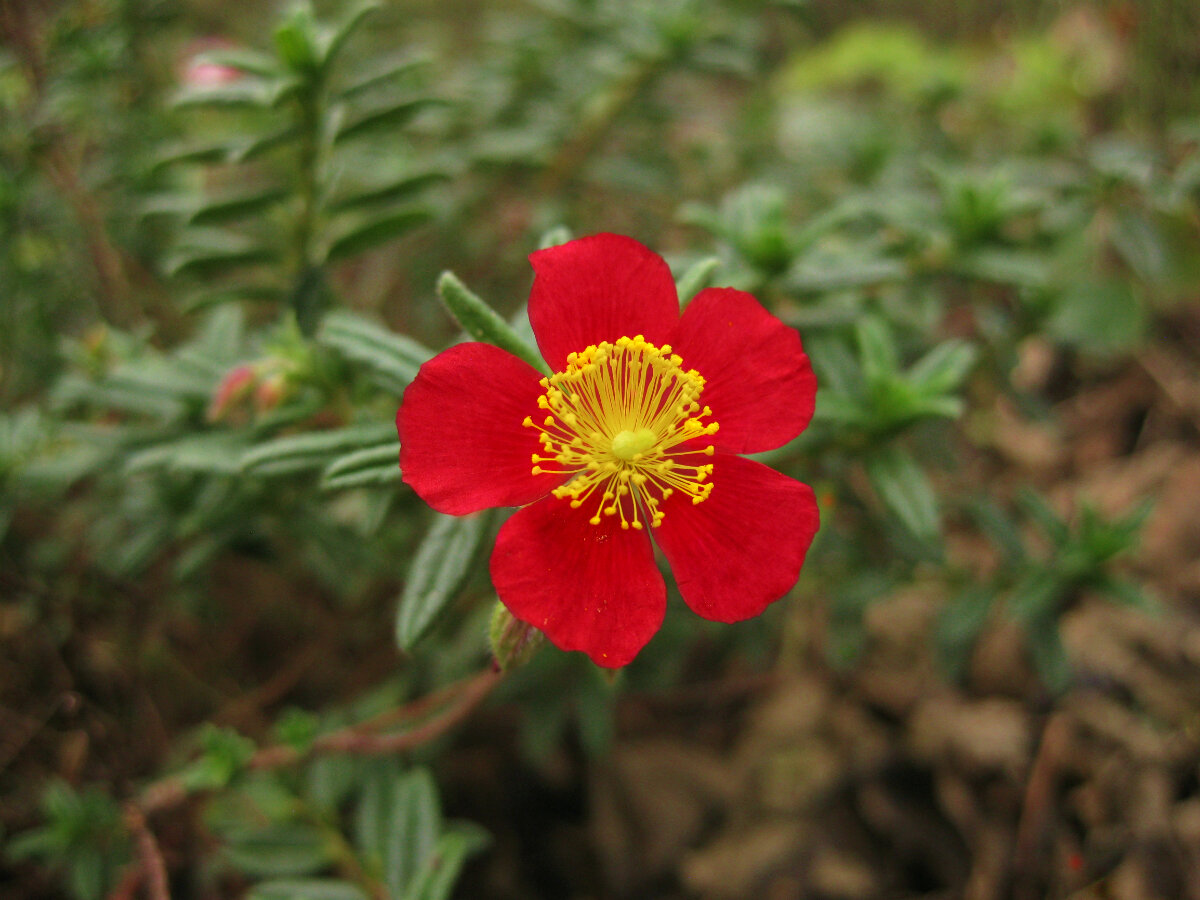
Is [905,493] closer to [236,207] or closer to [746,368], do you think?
[746,368]

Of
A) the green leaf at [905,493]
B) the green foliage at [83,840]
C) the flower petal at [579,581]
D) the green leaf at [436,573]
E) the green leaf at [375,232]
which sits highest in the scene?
the green leaf at [375,232]

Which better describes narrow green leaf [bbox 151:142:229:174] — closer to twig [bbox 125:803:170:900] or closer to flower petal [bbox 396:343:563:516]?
flower petal [bbox 396:343:563:516]

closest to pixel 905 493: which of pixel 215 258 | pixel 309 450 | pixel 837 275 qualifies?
pixel 837 275

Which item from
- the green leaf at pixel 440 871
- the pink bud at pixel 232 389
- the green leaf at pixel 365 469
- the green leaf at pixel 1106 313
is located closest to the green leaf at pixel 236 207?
the pink bud at pixel 232 389

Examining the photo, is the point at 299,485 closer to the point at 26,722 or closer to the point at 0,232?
the point at 26,722

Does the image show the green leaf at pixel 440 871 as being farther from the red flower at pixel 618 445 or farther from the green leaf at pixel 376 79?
the green leaf at pixel 376 79

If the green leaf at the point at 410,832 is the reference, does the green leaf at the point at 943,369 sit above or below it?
above

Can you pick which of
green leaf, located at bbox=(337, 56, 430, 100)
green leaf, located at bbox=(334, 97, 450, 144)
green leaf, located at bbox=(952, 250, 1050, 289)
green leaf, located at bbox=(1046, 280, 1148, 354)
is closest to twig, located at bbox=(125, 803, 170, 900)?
green leaf, located at bbox=(334, 97, 450, 144)
